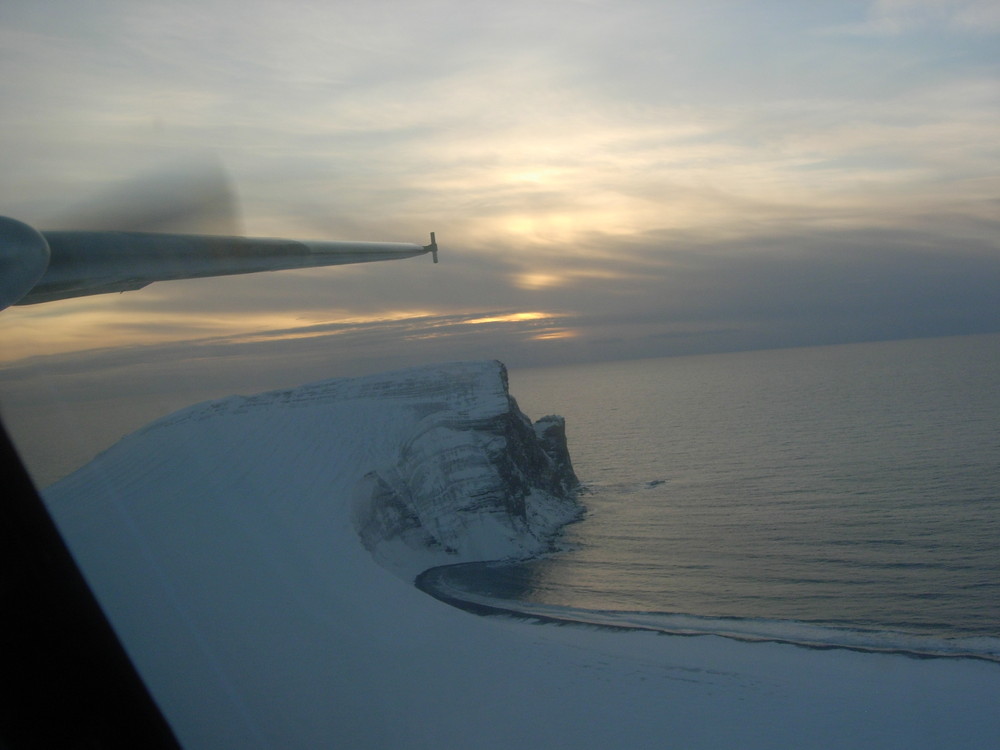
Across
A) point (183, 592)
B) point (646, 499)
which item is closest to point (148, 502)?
point (183, 592)

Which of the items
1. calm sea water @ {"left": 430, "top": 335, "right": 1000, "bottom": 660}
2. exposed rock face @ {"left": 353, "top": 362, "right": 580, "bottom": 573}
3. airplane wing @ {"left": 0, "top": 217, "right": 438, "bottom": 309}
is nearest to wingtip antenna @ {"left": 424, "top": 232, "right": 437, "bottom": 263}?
airplane wing @ {"left": 0, "top": 217, "right": 438, "bottom": 309}

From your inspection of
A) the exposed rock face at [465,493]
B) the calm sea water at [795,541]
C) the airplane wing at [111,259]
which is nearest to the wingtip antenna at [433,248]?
the airplane wing at [111,259]

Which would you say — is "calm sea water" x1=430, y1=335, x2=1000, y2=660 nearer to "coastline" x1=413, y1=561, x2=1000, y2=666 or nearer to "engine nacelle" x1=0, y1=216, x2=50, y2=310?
"coastline" x1=413, y1=561, x2=1000, y2=666

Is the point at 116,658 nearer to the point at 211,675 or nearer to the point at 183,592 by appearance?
the point at 211,675

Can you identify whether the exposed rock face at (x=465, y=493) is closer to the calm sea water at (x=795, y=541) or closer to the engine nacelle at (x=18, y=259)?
the calm sea water at (x=795, y=541)

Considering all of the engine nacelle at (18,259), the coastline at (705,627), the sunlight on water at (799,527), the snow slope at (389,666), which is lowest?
the sunlight on water at (799,527)

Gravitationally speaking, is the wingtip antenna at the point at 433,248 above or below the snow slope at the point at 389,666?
above

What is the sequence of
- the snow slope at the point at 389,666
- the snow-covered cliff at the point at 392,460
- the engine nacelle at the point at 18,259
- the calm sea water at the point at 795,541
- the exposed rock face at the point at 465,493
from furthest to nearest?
the exposed rock face at the point at 465,493 < the snow-covered cliff at the point at 392,460 < the calm sea water at the point at 795,541 < the snow slope at the point at 389,666 < the engine nacelle at the point at 18,259

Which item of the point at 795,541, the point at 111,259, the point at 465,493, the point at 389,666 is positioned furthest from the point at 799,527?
the point at 111,259

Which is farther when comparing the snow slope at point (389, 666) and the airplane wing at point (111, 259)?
the snow slope at point (389, 666)
